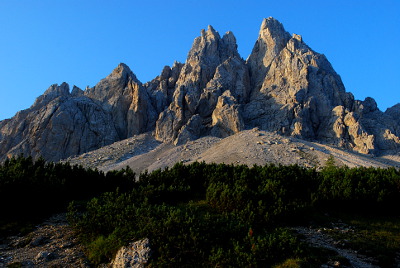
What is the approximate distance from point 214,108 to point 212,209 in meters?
95.8

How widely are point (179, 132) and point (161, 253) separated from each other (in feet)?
285

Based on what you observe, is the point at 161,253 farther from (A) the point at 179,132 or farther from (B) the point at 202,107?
(B) the point at 202,107

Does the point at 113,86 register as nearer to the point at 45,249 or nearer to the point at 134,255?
the point at 45,249

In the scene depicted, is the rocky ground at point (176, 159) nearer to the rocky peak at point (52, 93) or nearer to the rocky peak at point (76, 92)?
the rocky peak at point (52, 93)

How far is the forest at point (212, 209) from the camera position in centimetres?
1134

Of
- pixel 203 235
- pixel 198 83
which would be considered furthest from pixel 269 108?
pixel 203 235

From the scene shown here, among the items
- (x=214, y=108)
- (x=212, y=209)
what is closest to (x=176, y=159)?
(x=214, y=108)

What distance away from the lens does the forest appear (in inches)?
446

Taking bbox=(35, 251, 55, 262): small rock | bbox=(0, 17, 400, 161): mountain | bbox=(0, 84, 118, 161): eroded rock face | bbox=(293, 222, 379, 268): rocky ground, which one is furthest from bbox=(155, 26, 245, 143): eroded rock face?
bbox=(35, 251, 55, 262): small rock

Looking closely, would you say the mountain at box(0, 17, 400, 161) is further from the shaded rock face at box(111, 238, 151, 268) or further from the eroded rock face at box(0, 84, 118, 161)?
the shaded rock face at box(111, 238, 151, 268)

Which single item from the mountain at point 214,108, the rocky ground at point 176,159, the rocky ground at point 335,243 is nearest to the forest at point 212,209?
the rocky ground at point 335,243

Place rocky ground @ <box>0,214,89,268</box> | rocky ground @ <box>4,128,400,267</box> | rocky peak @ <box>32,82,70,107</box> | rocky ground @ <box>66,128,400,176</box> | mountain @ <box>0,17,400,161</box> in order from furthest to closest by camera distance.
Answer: rocky peak @ <box>32,82,70,107</box>, mountain @ <box>0,17,400,161</box>, rocky ground @ <box>66,128,400,176</box>, rocky ground @ <box>4,128,400,267</box>, rocky ground @ <box>0,214,89,268</box>

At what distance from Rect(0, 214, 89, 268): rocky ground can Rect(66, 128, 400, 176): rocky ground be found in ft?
179

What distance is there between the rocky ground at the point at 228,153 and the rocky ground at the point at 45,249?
179ft
